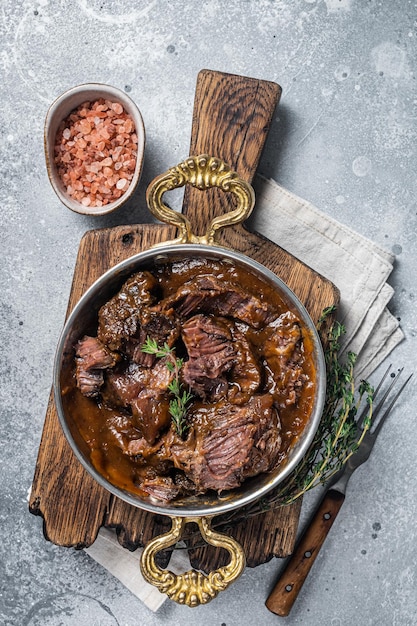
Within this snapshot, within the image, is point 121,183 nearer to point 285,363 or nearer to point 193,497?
point 285,363

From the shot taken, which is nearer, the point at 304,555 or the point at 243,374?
the point at 243,374

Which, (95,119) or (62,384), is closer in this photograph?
(62,384)

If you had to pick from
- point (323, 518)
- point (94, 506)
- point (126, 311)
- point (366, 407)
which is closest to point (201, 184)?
point (126, 311)

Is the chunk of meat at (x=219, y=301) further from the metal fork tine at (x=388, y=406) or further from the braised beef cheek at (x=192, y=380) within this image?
the metal fork tine at (x=388, y=406)

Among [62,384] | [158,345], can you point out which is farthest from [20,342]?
[158,345]

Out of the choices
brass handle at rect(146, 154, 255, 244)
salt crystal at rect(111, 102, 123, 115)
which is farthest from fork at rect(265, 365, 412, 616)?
salt crystal at rect(111, 102, 123, 115)

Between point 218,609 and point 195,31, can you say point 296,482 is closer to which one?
point 218,609

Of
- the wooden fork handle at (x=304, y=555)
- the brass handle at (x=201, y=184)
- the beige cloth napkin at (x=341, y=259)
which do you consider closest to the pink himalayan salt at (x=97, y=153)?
the brass handle at (x=201, y=184)
